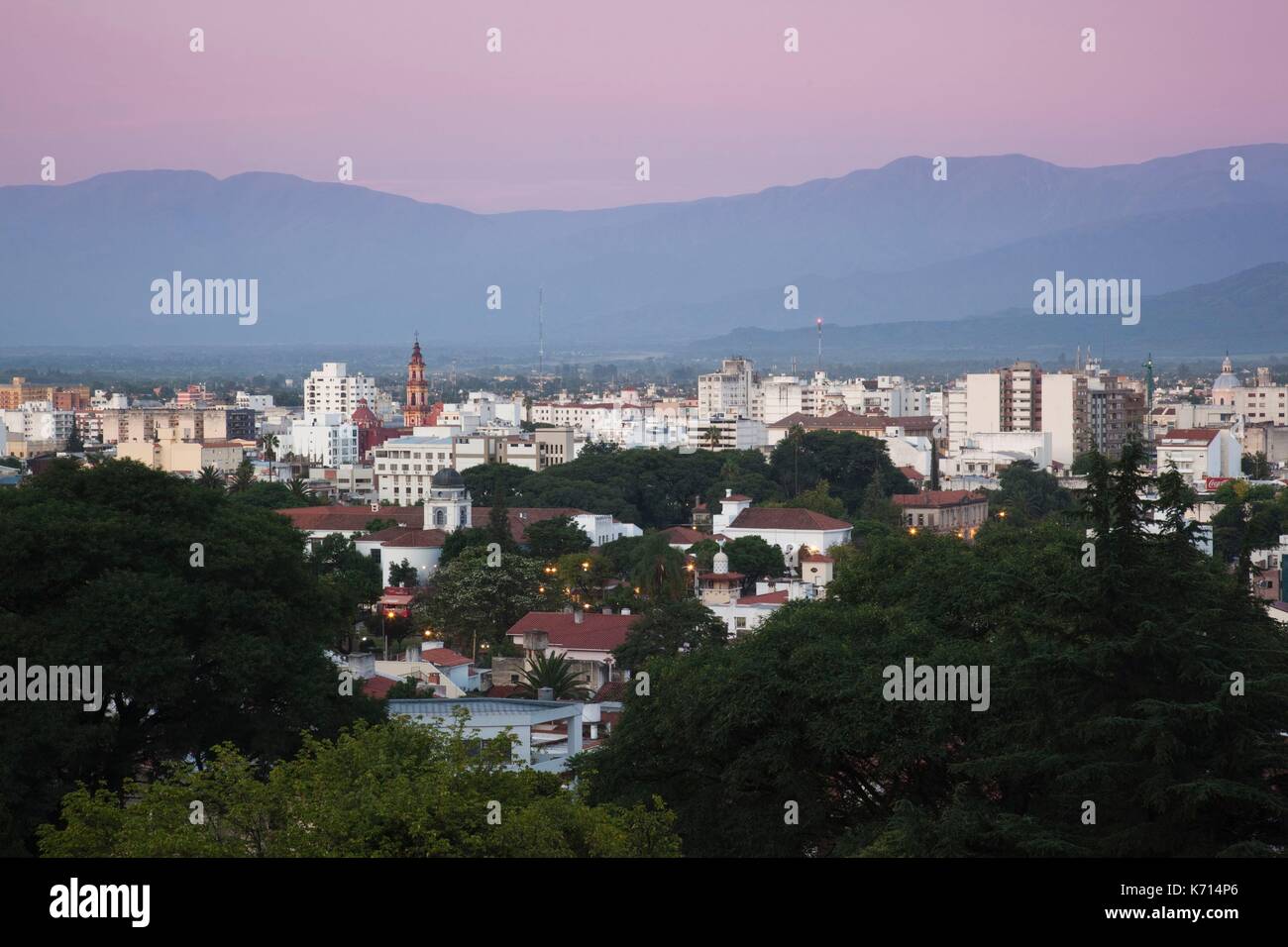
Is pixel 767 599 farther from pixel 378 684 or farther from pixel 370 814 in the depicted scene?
pixel 370 814

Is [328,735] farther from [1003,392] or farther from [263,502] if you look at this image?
[1003,392]

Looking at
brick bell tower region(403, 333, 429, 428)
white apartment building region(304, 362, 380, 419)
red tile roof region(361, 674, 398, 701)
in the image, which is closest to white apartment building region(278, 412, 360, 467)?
brick bell tower region(403, 333, 429, 428)

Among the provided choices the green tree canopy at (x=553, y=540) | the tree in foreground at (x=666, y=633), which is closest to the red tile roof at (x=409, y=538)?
the green tree canopy at (x=553, y=540)

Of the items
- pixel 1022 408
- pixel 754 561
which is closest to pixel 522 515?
pixel 754 561

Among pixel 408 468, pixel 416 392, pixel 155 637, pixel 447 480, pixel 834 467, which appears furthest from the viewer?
pixel 416 392

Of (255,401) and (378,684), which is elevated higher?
(255,401)

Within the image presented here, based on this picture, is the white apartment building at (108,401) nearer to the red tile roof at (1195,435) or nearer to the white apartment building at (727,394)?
the white apartment building at (727,394)

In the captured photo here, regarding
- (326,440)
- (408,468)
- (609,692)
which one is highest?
(326,440)
